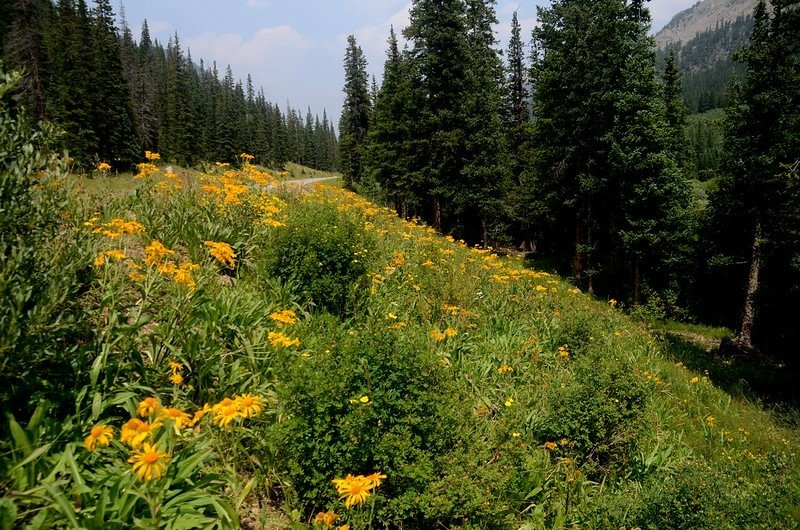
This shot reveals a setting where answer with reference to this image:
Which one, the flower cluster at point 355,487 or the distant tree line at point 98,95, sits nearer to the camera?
the flower cluster at point 355,487

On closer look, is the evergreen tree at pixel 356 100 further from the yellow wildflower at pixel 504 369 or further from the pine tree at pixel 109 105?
the yellow wildflower at pixel 504 369

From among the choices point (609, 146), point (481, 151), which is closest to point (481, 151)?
point (481, 151)

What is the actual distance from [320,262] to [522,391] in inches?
119

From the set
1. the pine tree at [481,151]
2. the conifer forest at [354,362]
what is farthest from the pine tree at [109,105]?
the conifer forest at [354,362]

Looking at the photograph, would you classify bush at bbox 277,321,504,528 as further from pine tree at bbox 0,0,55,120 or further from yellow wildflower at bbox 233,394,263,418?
pine tree at bbox 0,0,55,120

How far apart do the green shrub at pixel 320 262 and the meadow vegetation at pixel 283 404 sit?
0.10ft

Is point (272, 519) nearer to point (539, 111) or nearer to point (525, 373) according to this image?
point (525, 373)

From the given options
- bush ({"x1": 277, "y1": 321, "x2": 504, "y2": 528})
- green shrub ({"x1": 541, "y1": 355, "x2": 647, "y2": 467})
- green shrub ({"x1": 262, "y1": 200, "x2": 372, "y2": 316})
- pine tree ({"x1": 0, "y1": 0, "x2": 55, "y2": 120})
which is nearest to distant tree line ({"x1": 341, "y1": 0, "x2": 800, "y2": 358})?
green shrub ({"x1": 541, "y1": 355, "x2": 647, "y2": 467})

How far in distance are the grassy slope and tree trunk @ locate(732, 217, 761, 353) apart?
8.97m

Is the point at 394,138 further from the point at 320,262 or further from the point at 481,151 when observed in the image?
the point at 320,262

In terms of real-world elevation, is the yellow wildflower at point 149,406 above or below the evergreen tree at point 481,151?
below

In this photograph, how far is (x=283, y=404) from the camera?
3354mm

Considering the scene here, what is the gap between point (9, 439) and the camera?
243 centimetres

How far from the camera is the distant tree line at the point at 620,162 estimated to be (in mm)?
14500
